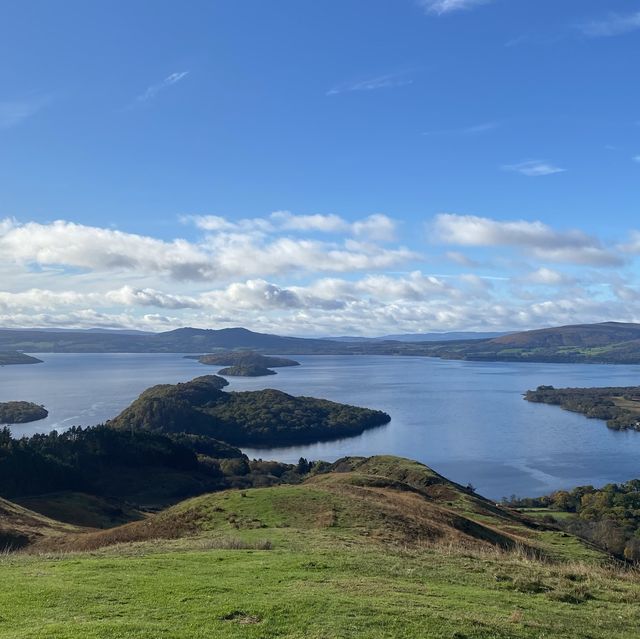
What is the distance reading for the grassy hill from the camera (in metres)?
11.9

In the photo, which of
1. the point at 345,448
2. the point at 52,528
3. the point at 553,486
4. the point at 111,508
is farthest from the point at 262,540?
the point at 345,448

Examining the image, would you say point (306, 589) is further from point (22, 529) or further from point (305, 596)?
point (22, 529)

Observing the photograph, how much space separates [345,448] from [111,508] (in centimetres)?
8445

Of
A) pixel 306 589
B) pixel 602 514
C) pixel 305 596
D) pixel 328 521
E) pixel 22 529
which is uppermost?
pixel 305 596

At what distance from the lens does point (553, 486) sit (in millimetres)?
98062

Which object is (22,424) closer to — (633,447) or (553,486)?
(553,486)

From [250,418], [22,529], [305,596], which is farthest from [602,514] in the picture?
[250,418]

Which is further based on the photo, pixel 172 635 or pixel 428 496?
pixel 428 496

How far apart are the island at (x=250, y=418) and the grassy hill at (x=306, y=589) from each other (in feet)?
421

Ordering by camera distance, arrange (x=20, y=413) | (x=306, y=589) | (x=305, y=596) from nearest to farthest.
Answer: (x=305, y=596)
(x=306, y=589)
(x=20, y=413)

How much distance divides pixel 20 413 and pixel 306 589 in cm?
17371

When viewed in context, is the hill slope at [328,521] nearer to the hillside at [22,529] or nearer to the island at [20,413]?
the hillside at [22,529]

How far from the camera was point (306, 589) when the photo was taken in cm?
1490

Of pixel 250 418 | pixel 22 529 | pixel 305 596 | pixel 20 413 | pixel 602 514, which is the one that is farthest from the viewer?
pixel 20 413
